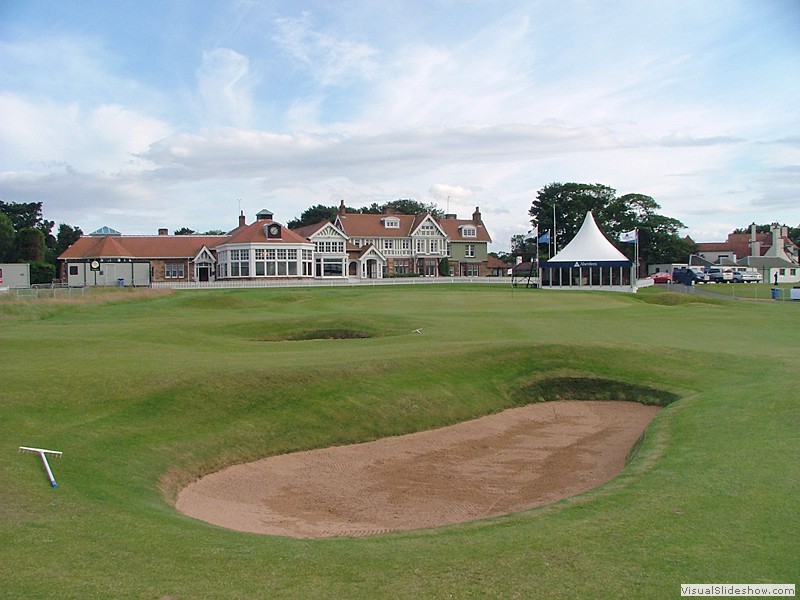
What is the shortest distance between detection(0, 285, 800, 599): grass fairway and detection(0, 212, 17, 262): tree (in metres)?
81.6

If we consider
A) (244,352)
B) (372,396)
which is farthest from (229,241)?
(372,396)

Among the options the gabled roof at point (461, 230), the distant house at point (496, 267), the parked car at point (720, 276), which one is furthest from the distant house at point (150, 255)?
the parked car at point (720, 276)

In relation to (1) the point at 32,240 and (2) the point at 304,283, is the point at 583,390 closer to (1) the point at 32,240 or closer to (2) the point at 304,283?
(2) the point at 304,283

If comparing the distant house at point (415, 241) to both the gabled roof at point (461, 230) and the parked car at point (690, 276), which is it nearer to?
the gabled roof at point (461, 230)

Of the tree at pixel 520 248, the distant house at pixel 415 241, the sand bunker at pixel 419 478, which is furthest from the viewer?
the tree at pixel 520 248

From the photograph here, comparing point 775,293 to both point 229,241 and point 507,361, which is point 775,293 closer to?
Answer: point 507,361

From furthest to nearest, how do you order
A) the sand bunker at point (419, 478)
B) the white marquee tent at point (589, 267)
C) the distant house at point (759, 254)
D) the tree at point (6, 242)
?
the distant house at point (759, 254), the tree at point (6, 242), the white marquee tent at point (589, 267), the sand bunker at point (419, 478)

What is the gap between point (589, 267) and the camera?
7931cm

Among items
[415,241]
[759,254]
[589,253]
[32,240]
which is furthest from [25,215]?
[759,254]

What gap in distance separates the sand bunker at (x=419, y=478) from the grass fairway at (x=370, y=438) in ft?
2.66

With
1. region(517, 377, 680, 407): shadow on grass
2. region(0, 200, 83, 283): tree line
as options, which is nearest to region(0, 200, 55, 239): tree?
region(0, 200, 83, 283): tree line

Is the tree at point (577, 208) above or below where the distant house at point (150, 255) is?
above

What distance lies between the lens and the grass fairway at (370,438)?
9.04m

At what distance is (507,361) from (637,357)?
492cm
